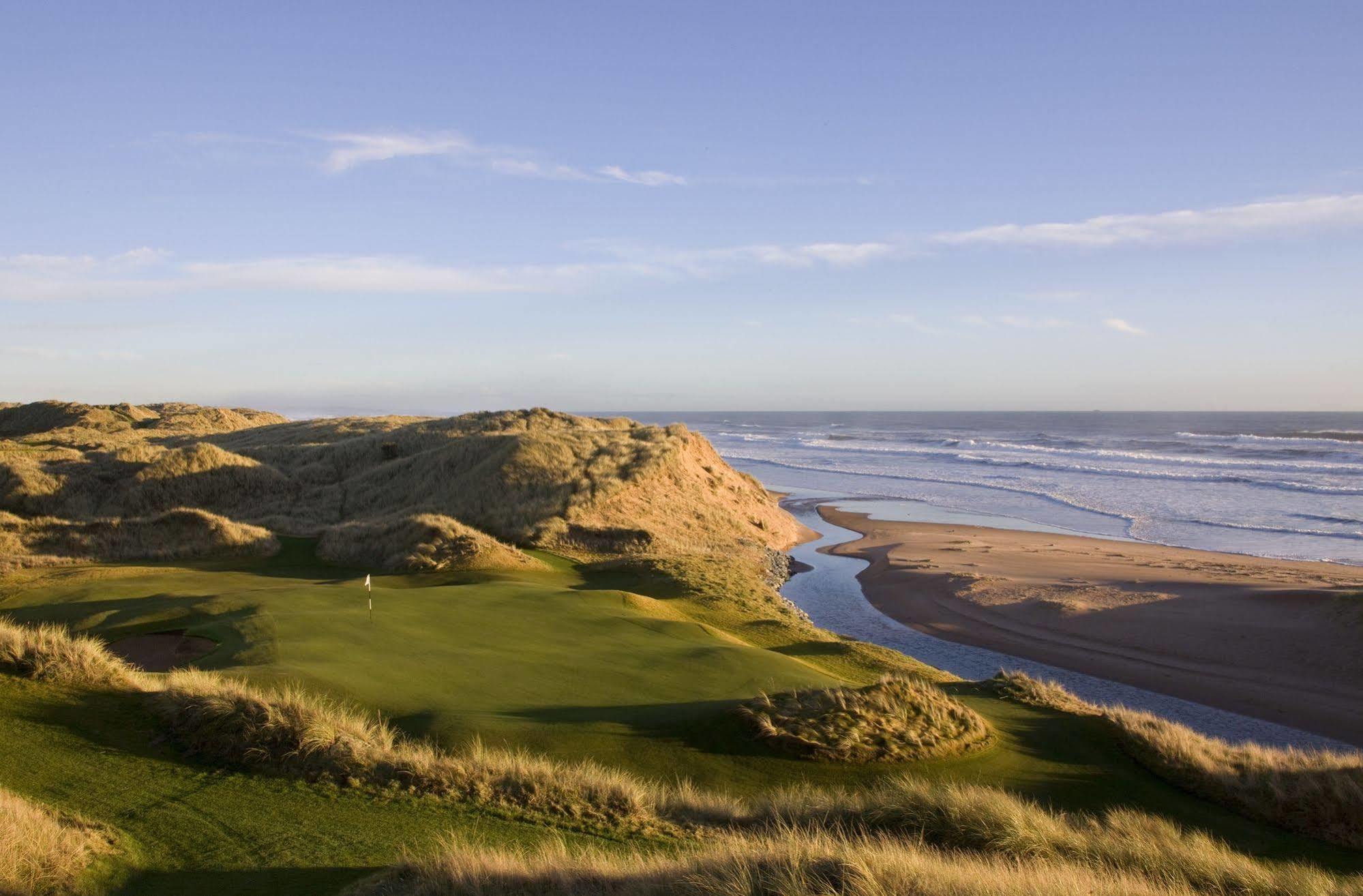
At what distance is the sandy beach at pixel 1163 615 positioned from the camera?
14953mm

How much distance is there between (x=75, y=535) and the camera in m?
20.2

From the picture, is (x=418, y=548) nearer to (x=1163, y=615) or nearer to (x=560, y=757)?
(x=560, y=757)

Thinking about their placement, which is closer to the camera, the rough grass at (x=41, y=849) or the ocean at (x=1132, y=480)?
the rough grass at (x=41, y=849)

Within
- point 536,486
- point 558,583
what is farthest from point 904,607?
point 536,486

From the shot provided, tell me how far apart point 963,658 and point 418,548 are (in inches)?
460

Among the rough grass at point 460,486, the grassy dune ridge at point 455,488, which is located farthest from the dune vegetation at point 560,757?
the rough grass at point 460,486

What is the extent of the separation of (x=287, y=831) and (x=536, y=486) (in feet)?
71.6

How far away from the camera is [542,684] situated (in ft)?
30.6

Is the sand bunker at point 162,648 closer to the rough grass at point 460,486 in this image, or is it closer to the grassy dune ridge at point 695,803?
the grassy dune ridge at point 695,803

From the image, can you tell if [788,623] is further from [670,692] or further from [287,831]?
[287,831]

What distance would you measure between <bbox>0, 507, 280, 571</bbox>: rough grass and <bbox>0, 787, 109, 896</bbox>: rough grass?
16.8 m

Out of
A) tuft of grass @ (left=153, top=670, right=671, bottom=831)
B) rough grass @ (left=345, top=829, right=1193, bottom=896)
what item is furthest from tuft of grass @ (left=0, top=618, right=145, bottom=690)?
rough grass @ (left=345, top=829, right=1193, bottom=896)

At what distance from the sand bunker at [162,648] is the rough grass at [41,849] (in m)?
5.76

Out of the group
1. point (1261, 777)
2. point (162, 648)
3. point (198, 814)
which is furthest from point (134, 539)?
point (1261, 777)
